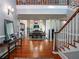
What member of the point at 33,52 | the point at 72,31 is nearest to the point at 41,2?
the point at 33,52

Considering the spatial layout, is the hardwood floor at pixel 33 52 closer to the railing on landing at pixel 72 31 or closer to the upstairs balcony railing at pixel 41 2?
the railing on landing at pixel 72 31

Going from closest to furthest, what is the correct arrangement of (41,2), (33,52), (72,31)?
(72,31), (33,52), (41,2)

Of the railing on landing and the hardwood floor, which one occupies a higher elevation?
the railing on landing

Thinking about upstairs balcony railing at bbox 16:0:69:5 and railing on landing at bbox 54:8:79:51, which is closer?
railing on landing at bbox 54:8:79:51

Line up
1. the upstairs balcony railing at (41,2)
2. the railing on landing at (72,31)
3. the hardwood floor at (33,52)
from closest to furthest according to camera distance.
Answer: the railing on landing at (72,31), the hardwood floor at (33,52), the upstairs balcony railing at (41,2)

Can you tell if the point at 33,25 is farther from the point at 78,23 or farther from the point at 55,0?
the point at 78,23

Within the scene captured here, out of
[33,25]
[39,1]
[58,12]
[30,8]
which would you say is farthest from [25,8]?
[33,25]

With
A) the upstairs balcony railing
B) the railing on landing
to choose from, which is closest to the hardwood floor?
the railing on landing

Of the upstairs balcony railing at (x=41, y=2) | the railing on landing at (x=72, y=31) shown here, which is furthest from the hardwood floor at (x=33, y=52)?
the upstairs balcony railing at (x=41, y=2)

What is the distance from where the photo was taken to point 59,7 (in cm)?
1219

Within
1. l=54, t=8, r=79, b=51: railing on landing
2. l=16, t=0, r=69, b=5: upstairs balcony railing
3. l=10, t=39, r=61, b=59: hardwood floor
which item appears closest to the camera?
l=54, t=8, r=79, b=51: railing on landing

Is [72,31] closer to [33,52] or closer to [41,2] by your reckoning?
[33,52]

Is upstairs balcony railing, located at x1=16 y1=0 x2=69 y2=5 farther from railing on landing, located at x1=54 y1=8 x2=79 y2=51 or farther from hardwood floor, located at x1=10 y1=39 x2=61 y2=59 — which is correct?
railing on landing, located at x1=54 y1=8 x2=79 y2=51

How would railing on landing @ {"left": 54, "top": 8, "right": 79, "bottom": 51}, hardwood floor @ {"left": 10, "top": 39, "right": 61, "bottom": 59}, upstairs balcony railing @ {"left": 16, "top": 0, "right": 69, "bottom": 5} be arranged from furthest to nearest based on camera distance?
upstairs balcony railing @ {"left": 16, "top": 0, "right": 69, "bottom": 5} < hardwood floor @ {"left": 10, "top": 39, "right": 61, "bottom": 59} < railing on landing @ {"left": 54, "top": 8, "right": 79, "bottom": 51}
